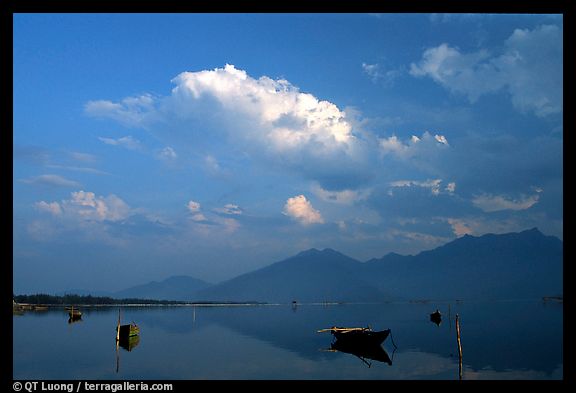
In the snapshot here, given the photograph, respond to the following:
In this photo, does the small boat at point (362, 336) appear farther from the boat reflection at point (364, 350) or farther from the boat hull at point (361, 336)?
the boat reflection at point (364, 350)

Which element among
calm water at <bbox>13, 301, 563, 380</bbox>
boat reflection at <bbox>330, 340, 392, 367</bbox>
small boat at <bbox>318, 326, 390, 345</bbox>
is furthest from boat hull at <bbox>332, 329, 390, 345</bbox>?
calm water at <bbox>13, 301, 563, 380</bbox>

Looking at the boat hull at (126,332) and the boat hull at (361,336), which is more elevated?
the boat hull at (361,336)

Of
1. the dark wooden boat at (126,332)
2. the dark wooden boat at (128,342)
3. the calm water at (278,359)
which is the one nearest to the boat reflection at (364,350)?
the calm water at (278,359)

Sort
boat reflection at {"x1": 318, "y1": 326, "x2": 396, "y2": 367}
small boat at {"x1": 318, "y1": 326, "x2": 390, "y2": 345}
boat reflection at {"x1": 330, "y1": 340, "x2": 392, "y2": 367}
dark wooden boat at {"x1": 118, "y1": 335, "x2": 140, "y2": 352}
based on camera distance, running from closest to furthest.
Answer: boat reflection at {"x1": 330, "y1": 340, "x2": 392, "y2": 367} < boat reflection at {"x1": 318, "y1": 326, "x2": 396, "y2": 367} < small boat at {"x1": 318, "y1": 326, "x2": 390, "y2": 345} < dark wooden boat at {"x1": 118, "y1": 335, "x2": 140, "y2": 352}

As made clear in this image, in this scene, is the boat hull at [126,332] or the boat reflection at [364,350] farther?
the boat hull at [126,332]

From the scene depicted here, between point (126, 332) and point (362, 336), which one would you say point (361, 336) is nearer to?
point (362, 336)

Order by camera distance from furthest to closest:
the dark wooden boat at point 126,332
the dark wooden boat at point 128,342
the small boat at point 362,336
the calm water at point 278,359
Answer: the dark wooden boat at point 126,332 < the dark wooden boat at point 128,342 < the small boat at point 362,336 < the calm water at point 278,359

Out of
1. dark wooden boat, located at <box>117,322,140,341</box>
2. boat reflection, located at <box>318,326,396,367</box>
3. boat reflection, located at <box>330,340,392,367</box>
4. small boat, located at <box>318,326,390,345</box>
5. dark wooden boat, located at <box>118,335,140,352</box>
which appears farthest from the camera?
dark wooden boat, located at <box>117,322,140,341</box>

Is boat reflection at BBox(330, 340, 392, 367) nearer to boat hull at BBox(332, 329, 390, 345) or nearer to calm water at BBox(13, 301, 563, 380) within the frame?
boat hull at BBox(332, 329, 390, 345)

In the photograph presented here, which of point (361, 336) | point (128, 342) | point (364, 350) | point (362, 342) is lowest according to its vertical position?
point (128, 342)

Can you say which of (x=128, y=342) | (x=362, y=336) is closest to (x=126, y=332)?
(x=128, y=342)
